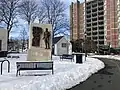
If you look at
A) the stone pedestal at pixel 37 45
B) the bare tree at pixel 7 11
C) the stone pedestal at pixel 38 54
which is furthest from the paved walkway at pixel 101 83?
the bare tree at pixel 7 11

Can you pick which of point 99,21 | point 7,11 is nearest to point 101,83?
point 7,11

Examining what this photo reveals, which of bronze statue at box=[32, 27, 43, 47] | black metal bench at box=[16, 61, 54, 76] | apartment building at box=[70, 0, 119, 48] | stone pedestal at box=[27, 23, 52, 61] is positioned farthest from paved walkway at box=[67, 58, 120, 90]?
apartment building at box=[70, 0, 119, 48]

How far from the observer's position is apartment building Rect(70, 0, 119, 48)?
135 m

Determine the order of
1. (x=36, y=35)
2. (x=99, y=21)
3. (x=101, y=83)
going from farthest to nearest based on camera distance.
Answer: (x=99, y=21) < (x=36, y=35) < (x=101, y=83)

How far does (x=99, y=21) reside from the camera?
495ft

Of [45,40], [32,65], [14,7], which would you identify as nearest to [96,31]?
[14,7]

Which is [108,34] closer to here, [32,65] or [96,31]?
[96,31]

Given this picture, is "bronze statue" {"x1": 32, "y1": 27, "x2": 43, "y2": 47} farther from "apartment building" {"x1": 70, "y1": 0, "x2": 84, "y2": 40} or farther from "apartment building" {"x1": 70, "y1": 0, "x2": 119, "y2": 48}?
"apartment building" {"x1": 70, "y1": 0, "x2": 84, "y2": 40}

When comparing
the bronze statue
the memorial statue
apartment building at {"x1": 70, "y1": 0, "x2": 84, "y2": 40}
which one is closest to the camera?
the bronze statue

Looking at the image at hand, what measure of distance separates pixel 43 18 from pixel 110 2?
77.0 meters

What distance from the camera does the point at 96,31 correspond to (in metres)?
150

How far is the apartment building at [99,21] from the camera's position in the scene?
134750mm

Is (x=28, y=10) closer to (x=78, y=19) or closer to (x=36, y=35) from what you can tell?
(x=36, y=35)

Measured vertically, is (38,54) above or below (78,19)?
below
